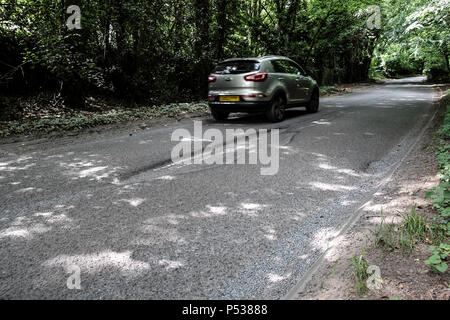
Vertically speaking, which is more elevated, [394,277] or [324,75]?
[324,75]

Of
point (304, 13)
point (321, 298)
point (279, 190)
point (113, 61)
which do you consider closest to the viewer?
point (321, 298)

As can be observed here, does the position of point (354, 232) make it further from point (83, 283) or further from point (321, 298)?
point (83, 283)

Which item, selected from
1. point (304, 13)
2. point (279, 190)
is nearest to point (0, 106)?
point (279, 190)

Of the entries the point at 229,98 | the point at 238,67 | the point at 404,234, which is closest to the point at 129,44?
the point at 238,67

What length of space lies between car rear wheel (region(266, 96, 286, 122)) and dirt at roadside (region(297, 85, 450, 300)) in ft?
19.1

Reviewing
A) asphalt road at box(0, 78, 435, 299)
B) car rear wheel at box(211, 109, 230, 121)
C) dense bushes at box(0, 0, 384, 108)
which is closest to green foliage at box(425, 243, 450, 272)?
asphalt road at box(0, 78, 435, 299)

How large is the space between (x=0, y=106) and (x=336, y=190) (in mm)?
10336

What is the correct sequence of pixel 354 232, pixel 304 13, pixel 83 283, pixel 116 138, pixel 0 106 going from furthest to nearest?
pixel 304 13
pixel 0 106
pixel 116 138
pixel 354 232
pixel 83 283

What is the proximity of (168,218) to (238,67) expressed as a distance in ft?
22.3

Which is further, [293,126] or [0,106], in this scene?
[0,106]

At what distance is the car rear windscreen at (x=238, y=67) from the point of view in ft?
30.4

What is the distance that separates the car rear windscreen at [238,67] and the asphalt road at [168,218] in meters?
3.57

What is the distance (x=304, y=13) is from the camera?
20.3 m

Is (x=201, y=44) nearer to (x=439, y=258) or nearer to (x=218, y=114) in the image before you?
(x=218, y=114)
